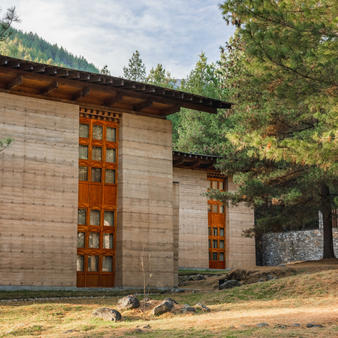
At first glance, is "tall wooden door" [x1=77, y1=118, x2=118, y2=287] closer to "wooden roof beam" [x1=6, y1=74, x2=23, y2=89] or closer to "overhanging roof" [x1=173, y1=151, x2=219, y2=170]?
"wooden roof beam" [x1=6, y1=74, x2=23, y2=89]

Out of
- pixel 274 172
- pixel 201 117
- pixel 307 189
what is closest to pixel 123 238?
pixel 274 172

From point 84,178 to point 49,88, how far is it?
9.73 feet

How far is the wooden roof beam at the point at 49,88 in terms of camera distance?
1525 centimetres

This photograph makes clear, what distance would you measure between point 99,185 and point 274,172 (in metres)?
6.32

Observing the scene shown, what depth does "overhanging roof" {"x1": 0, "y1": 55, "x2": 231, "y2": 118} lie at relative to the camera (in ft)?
48.2

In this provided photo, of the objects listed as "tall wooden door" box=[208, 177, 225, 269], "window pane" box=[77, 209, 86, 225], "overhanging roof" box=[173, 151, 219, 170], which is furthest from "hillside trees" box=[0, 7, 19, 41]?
"tall wooden door" box=[208, 177, 225, 269]

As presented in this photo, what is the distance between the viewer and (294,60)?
1091 centimetres

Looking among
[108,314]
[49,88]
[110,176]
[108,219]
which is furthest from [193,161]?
[108,314]

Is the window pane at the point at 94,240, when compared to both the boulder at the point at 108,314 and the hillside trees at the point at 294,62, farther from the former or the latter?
the hillside trees at the point at 294,62

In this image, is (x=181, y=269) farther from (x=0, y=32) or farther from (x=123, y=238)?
(x=0, y=32)

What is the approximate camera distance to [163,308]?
11.2 meters

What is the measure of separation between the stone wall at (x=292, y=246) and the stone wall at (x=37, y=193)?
15.2m

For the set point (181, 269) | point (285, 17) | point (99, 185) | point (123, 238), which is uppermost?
point (285, 17)

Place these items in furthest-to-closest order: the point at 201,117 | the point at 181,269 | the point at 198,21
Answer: the point at 198,21 → the point at 201,117 → the point at 181,269
